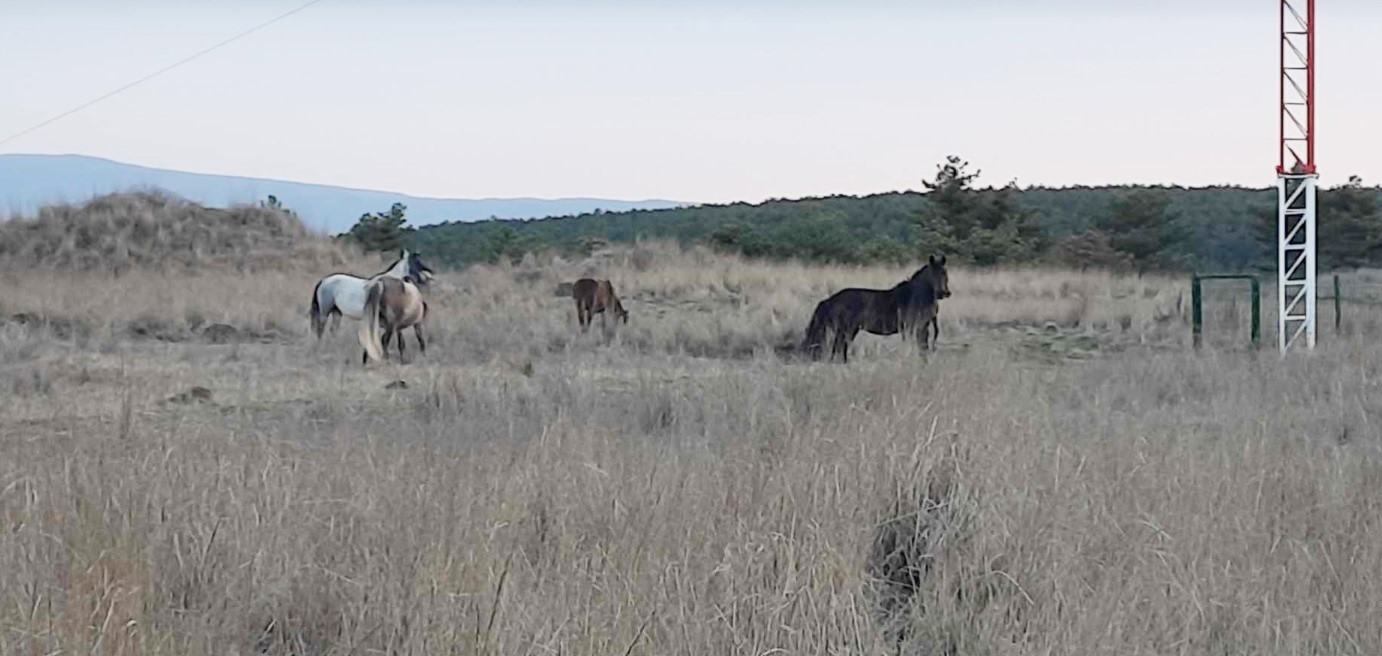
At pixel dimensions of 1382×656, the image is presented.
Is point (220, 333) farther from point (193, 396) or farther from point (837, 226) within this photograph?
point (837, 226)

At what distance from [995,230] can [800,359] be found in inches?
1349

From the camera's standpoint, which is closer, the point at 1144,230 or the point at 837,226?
the point at 837,226

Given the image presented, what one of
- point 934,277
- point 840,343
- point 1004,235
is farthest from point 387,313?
point 1004,235

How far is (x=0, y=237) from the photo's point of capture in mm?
29047

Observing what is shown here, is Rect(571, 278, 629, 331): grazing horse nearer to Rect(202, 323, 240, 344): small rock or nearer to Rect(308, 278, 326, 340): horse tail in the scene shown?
Rect(308, 278, 326, 340): horse tail

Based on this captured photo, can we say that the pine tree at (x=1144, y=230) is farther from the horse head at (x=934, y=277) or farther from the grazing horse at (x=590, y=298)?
the horse head at (x=934, y=277)

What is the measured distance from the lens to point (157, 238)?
29656 millimetres

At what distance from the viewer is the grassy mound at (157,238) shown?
2812 cm

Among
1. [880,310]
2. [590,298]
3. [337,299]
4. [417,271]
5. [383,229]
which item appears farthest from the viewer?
[383,229]

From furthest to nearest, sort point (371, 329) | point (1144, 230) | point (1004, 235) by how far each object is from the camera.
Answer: point (1144, 230) → point (1004, 235) → point (371, 329)

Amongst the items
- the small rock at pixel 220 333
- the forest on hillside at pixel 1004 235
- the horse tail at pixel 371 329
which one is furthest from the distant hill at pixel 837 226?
the horse tail at pixel 371 329

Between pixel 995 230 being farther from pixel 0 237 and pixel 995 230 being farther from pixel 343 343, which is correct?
pixel 343 343

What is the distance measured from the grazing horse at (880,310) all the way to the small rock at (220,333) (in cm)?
718

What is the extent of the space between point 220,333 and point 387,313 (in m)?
3.70
